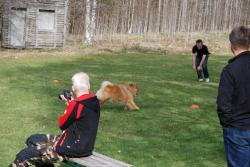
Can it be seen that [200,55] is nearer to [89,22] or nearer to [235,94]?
[235,94]

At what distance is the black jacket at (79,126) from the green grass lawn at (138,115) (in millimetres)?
1947

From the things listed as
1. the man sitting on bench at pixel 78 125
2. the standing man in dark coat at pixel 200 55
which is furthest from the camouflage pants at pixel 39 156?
the standing man in dark coat at pixel 200 55

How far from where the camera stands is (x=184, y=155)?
27.1 feet

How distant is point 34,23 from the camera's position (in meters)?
30.0

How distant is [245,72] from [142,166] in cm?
311

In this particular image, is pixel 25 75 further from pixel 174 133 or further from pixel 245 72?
pixel 245 72

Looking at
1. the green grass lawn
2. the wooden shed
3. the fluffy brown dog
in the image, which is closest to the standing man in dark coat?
the green grass lawn

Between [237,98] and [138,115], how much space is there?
6.77m

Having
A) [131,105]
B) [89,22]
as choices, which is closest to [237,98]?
[131,105]

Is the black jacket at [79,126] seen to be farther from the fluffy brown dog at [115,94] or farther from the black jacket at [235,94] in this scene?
the fluffy brown dog at [115,94]

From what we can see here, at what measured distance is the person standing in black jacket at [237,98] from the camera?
4.89 meters

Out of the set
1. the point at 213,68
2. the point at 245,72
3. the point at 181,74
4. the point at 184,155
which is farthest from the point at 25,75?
the point at 245,72

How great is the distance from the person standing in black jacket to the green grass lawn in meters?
2.79

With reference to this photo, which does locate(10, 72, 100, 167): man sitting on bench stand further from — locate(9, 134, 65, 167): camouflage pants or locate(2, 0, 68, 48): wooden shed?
locate(2, 0, 68, 48): wooden shed
